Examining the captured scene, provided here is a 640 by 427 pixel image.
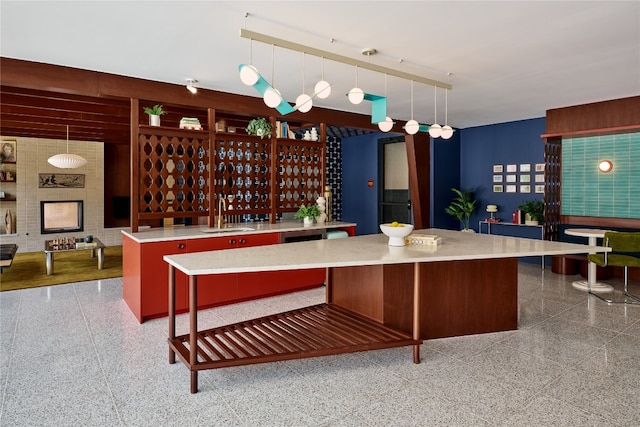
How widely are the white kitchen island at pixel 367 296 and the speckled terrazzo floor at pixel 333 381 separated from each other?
0.19 metres

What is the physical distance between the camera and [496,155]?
26.1 feet

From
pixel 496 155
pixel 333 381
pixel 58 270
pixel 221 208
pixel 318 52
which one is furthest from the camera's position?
pixel 496 155

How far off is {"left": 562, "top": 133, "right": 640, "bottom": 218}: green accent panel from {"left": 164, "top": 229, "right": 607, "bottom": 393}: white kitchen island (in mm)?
3693

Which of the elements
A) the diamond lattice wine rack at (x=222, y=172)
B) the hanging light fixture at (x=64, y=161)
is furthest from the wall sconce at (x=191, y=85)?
the hanging light fixture at (x=64, y=161)

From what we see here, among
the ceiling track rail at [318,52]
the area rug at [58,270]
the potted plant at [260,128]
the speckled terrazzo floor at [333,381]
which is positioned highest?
the ceiling track rail at [318,52]

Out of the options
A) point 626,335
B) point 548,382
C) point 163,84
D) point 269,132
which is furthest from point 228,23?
point 626,335

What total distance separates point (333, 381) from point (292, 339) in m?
0.44

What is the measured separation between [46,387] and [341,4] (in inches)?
129

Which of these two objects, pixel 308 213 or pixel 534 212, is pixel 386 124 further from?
pixel 534 212

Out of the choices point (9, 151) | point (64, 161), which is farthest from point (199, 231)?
point (9, 151)

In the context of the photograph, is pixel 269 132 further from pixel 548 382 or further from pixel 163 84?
pixel 548 382

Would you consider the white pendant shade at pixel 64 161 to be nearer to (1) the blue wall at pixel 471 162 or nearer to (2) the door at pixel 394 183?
(1) the blue wall at pixel 471 162

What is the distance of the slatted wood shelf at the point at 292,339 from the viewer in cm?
273

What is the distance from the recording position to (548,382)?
8.92ft
